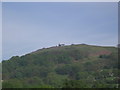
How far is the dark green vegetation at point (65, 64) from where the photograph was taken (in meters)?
50.8

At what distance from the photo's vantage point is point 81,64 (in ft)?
224

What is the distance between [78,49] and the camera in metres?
78.6

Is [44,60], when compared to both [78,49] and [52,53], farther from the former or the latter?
[78,49]

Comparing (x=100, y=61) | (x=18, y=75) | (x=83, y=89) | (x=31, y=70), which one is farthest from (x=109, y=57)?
(x=83, y=89)

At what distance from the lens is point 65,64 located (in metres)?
66.9

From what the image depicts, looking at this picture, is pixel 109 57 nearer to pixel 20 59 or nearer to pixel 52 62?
pixel 52 62

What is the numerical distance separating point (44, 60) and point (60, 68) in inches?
277

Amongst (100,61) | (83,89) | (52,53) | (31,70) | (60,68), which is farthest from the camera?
(52,53)

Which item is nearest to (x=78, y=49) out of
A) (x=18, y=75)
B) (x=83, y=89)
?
(x=18, y=75)

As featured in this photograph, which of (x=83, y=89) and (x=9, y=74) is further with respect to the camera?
(x=9, y=74)

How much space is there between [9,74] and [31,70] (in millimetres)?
10834

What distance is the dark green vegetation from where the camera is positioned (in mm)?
50778

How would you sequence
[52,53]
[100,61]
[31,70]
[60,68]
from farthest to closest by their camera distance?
[52,53] < [100,61] < [60,68] < [31,70]

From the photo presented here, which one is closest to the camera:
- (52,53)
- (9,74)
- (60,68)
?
(9,74)
